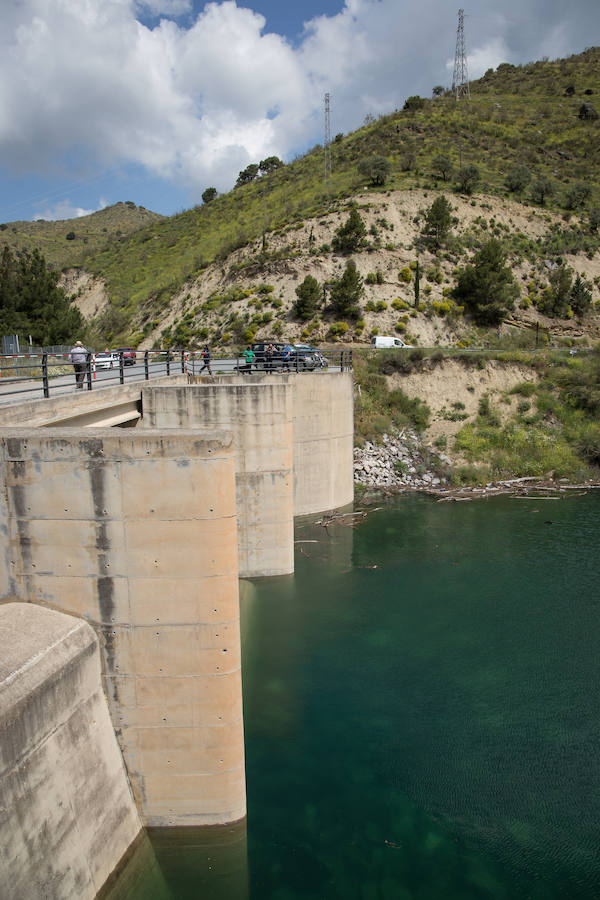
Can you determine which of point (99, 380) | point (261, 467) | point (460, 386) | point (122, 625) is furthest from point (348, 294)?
point (122, 625)

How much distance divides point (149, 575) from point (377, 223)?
1866 inches

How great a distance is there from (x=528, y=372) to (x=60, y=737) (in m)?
33.6

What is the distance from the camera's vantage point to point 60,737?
805cm

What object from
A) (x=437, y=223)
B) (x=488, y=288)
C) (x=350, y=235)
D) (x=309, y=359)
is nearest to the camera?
(x=309, y=359)

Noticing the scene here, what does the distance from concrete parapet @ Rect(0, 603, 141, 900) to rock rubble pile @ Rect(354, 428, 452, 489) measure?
21.4m

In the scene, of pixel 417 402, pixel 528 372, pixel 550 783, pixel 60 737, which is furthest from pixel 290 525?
pixel 528 372

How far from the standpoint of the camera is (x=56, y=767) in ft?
25.9

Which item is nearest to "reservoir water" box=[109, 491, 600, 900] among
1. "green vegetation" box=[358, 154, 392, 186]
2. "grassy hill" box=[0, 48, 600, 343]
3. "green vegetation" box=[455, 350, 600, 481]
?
"green vegetation" box=[455, 350, 600, 481]

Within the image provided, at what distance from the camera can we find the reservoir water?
30.8ft

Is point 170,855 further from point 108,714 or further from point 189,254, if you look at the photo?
point 189,254

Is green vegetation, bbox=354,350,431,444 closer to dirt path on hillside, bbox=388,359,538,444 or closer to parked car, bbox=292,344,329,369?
dirt path on hillside, bbox=388,359,538,444

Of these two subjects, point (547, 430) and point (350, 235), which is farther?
point (350, 235)

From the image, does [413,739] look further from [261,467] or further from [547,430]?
[547,430]

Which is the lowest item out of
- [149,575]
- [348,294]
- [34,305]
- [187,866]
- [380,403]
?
[187,866]
